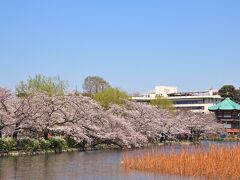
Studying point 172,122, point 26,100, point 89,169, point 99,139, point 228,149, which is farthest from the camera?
point 172,122

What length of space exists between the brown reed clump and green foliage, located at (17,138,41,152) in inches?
545

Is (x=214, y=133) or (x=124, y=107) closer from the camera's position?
(x=124, y=107)

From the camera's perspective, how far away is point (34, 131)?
3697 cm

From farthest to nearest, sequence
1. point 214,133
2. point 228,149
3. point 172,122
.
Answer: point 214,133 < point 172,122 < point 228,149

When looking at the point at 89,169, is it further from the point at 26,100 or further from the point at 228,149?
the point at 26,100

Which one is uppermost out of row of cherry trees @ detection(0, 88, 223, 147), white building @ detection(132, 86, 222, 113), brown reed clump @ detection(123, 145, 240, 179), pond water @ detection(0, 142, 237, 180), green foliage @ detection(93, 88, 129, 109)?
white building @ detection(132, 86, 222, 113)

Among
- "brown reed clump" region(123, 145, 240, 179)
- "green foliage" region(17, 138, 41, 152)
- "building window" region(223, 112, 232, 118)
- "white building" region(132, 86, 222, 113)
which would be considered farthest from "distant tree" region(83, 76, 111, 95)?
"brown reed clump" region(123, 145, 240, 179)

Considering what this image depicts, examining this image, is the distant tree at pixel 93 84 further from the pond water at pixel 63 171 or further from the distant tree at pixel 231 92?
the pond water at pixel 63 171

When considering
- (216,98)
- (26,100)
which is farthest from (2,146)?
(216,98)

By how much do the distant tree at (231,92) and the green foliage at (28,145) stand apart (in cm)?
8135

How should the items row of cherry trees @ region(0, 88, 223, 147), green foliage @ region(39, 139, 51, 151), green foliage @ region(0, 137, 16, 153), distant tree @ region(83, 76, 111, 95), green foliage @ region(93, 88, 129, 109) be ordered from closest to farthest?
green foliage @ region(0, 137, 16, 153)
row of cherry trees @ region(0, 88, 223, 147)
green foliage @ region(39, 139, 51, 151)
green foliage @ region(93, 88, 129, 109)
distant tree @ region(83, 76, 111, 95)

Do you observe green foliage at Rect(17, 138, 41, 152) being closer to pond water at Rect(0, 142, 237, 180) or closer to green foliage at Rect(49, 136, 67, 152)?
green foliage at Rect(49, 136, 67, 152)

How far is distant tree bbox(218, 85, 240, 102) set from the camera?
109m

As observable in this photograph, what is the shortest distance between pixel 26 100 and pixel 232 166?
2154cm
